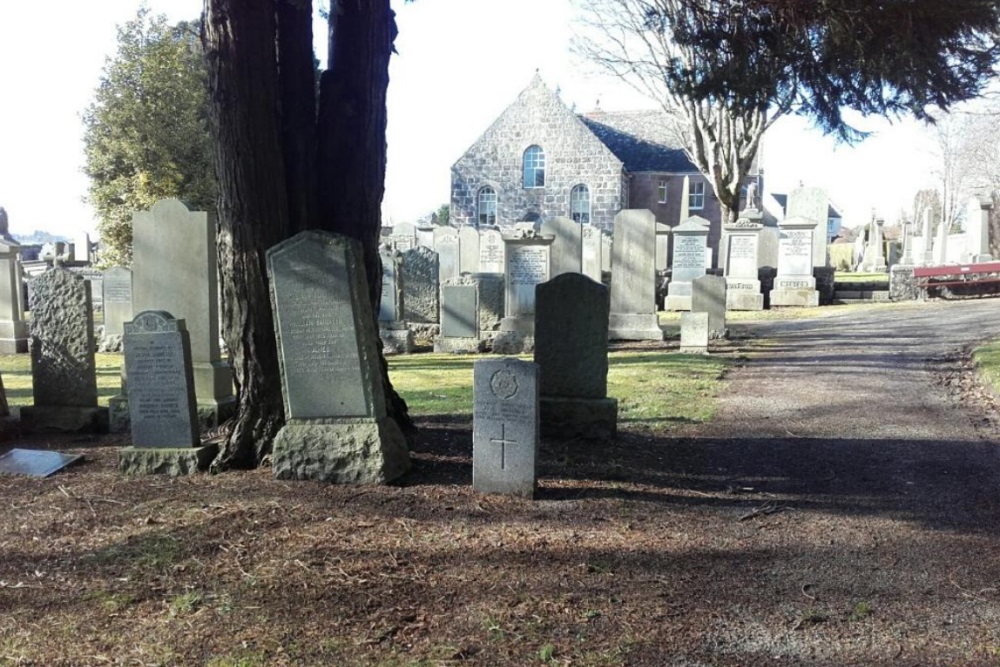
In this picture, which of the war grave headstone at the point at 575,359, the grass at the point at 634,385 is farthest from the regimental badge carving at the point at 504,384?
the grass at the point at 634,385

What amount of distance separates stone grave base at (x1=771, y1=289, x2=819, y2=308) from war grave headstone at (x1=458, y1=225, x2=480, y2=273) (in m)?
9.25

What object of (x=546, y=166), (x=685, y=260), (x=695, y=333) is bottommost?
(x=695, y=333)

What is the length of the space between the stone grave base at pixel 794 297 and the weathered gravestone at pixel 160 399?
1992cm

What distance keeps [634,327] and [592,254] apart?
410 inches

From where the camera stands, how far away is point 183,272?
337 inches

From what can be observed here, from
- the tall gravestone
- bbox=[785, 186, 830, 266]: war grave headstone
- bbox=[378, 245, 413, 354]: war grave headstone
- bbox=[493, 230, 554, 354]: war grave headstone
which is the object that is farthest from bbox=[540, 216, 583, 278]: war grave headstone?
bbox=[785, 186, 830, 266]: war grave headstone

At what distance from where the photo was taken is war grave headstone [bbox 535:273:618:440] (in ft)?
23.4

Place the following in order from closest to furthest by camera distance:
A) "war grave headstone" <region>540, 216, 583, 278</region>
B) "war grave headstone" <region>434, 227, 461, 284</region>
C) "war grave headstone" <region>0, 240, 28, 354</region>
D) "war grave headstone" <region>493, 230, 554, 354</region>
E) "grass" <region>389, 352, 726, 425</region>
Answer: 1. "grass" <region>389, 352, 726, 425</region>
2. "war grave headstone" <region>493, 230, 554, 354</region>
3. "war grave headstone" <region>0, 240, 28, 354</region>
4. "war grave headstone" <region>540, 216, 583, 278</region>
5. "war grave headstone" <region>434, 227, 461, 284</region>

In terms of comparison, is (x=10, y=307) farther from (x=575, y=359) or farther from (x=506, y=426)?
(x=506, y=426)

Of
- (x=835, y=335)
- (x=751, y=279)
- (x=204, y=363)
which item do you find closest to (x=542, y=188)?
(x=751, y=279)

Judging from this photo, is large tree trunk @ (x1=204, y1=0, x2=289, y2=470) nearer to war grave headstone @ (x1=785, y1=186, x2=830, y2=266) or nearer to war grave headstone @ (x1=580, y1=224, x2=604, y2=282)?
war grave headstone @ (x1=580, y1=224, x2=604, y2=282)

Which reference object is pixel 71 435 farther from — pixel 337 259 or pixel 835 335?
pixel 835 335

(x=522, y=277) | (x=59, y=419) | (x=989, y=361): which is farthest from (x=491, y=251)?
(x=59, y=419)

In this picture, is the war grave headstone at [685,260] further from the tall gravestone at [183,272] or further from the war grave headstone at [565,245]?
the tall gravestone at [183,272]
